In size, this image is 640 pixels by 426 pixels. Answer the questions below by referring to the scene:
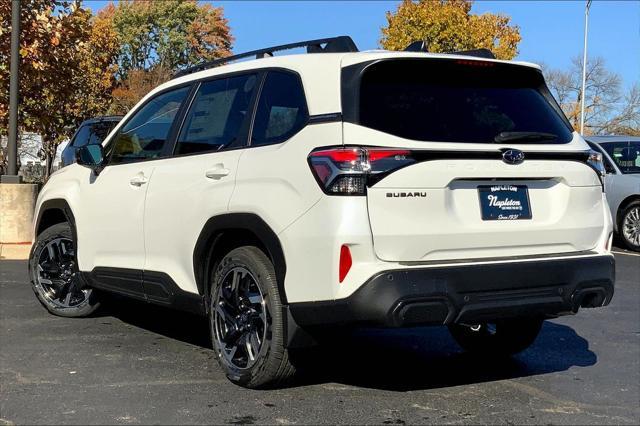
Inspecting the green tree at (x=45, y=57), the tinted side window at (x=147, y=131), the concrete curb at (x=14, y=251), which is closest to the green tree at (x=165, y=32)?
the green tree at (x=45, y=57)

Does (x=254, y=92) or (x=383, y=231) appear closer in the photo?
(x=383, y=231)

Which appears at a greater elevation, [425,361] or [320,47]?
[320,47]

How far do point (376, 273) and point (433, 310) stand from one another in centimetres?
36

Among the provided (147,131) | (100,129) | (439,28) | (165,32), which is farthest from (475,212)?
(165,32)

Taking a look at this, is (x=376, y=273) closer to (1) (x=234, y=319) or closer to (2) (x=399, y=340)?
(1) (x=234, y=319)

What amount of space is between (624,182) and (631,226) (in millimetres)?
742

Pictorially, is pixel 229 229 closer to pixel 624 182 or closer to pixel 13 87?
pixel 13 87

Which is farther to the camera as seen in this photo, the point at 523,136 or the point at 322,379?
the point at 322,379

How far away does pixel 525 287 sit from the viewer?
390 cm

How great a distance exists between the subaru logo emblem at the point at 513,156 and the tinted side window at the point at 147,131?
2.27 meters

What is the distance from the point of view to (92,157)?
5531 millimetres

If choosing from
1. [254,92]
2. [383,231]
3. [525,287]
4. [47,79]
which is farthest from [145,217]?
[47,79]

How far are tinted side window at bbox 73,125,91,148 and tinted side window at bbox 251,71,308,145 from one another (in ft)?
34.9

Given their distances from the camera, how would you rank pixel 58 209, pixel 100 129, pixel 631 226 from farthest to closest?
pixel 100 129, pixel 631 226, pixel 58 209
